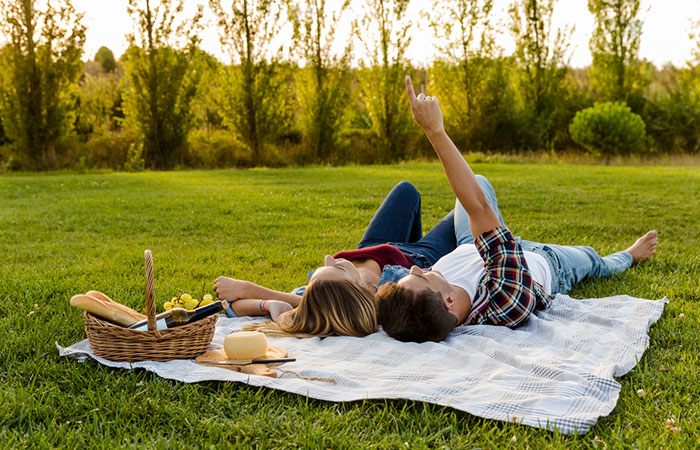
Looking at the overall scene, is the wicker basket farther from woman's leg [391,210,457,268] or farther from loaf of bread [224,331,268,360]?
woman's leg [391,210,457,268]

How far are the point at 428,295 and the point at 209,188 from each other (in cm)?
916

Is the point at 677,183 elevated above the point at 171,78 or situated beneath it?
situated beneath

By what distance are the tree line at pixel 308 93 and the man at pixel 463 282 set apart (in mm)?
16888

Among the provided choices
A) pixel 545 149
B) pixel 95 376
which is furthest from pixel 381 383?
pixel 545 149

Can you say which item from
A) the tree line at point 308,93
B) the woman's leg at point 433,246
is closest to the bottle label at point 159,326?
the woman's leg at point 433,246

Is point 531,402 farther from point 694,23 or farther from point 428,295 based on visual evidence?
point 694,23

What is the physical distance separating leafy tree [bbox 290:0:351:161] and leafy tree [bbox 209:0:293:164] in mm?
1035

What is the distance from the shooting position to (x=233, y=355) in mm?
2828

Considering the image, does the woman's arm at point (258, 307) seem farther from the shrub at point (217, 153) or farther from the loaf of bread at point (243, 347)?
the shrub at point (217, 153)

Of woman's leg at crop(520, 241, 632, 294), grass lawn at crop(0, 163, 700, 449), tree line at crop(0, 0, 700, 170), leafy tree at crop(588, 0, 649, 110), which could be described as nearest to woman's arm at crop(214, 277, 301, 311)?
grass lawn at crop(0, 163, 700, 449)

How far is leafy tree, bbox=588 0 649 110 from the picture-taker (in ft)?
75.7

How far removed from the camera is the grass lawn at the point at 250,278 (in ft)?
7.15

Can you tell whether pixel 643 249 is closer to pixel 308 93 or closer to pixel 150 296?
pixel 150 296

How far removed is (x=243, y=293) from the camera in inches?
159
